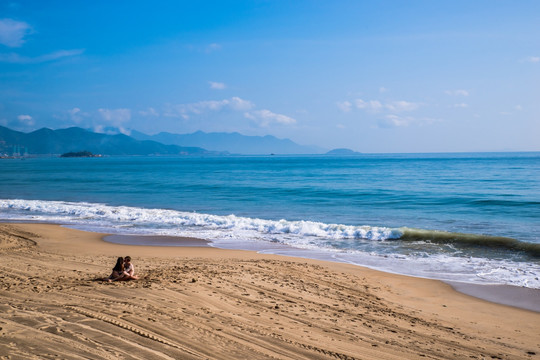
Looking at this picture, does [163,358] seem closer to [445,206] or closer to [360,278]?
[360,278]

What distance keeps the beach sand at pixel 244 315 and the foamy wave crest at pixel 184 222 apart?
6.79m

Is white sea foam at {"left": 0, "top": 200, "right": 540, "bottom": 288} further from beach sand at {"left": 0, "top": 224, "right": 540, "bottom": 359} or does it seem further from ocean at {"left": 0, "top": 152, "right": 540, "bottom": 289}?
beach sand at {"left": 0, "top": 224, "right": 540, "bottom": 359}

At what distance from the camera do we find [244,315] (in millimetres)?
7090

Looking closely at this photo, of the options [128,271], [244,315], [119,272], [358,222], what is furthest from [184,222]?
[244,315]

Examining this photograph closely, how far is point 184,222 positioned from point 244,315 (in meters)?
15.3

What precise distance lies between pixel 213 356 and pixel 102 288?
381 centimetres

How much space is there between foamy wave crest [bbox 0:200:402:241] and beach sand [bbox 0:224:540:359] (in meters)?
6.79

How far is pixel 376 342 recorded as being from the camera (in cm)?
634

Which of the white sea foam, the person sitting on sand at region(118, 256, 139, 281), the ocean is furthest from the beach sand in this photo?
the ocean

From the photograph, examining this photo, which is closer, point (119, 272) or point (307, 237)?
point (119, 272)

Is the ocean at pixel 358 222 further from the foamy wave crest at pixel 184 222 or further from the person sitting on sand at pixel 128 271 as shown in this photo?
the person sitting on sand at pixel 128 271

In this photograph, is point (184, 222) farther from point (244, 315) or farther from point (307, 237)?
point (244, 315)

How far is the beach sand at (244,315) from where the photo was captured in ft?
18.8

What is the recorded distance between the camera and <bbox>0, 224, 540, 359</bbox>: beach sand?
5.73m
